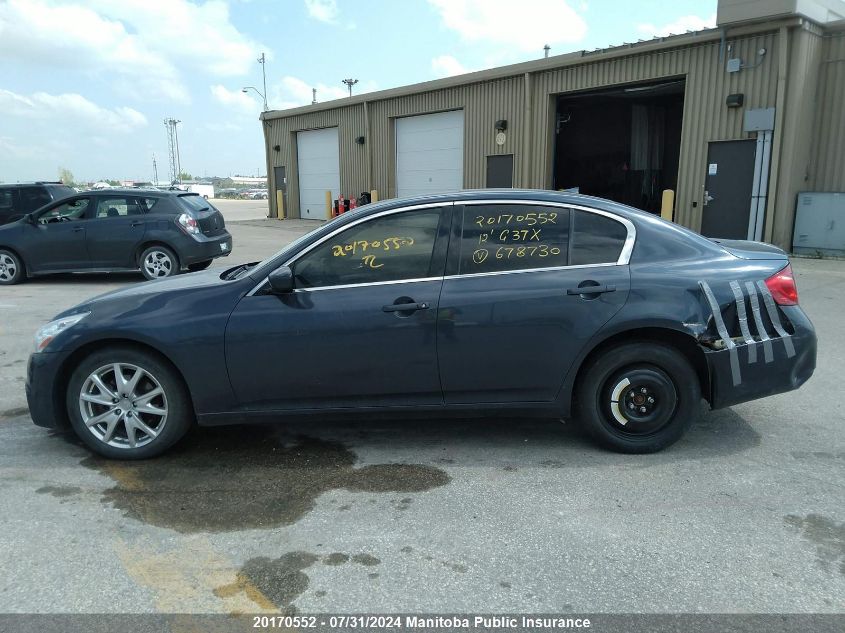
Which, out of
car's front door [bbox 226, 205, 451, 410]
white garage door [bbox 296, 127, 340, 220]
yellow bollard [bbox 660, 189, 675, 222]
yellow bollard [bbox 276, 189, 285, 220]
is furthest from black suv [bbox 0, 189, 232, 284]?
yellow bollard [bbox 276, 189, 285, 220]

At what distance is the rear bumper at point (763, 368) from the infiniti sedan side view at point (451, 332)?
1cm

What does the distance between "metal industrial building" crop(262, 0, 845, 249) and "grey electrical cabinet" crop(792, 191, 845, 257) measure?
23 cm

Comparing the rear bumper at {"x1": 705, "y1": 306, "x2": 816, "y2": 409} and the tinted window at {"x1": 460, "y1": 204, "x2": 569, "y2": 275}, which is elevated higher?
the tinted window at {"x1": 460, "y1": 204, "x2": 569, "y2": 275}

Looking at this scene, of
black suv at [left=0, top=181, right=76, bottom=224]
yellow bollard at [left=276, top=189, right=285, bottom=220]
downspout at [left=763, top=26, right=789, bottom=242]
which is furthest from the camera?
yellow bollard at [left=276, top=189, right=285, bottom=220]

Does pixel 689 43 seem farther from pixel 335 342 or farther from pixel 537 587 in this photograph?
pixel 537 587

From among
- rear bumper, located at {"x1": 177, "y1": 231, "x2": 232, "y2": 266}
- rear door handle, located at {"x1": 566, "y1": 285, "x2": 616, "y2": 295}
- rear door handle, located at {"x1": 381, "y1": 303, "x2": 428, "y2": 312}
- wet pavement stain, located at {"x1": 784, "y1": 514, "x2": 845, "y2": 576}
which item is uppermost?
rear door handle, located at {"x1": 566, "y1": 285, "x2": 616, "y2": 295}

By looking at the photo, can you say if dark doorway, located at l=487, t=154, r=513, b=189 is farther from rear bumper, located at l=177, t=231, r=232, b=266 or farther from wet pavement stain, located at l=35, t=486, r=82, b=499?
wet pavement stain, located at l=35, t=486, r=82, b=499

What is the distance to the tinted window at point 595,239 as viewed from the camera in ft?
12.9

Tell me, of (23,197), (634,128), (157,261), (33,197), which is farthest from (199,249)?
(634,128)

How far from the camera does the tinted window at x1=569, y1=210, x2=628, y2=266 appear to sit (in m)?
3.92

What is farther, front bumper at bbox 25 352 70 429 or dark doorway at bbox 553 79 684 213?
dark doorway at bbox 553 79 684 213

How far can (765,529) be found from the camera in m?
3.13

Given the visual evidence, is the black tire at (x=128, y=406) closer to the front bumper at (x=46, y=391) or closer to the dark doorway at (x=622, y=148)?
the front bumper at (x=46, y=391)

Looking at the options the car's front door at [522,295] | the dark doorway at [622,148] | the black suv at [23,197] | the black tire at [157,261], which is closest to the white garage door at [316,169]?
the dark doorway at [622,148]
